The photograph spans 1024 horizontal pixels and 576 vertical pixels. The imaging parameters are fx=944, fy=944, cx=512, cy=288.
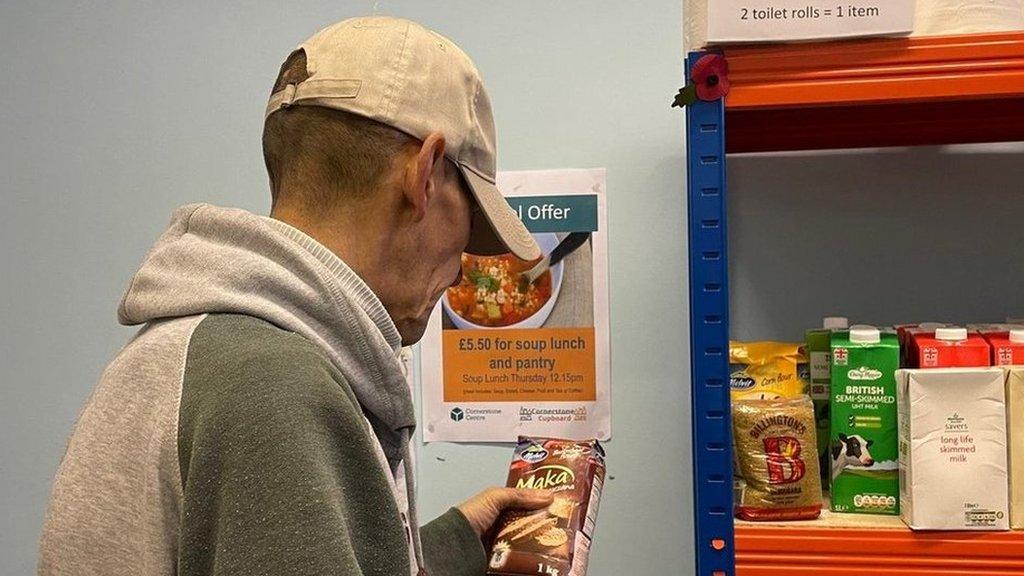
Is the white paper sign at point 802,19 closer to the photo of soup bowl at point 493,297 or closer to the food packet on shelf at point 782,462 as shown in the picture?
the food packet on shelf at point 782,462

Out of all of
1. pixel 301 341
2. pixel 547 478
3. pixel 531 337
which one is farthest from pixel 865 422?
pixel 301 341

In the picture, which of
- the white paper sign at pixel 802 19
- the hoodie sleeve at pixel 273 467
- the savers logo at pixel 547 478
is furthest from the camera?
the savers logo at pixel 547 478

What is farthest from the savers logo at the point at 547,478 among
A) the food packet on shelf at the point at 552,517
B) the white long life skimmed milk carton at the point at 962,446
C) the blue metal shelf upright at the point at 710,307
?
the white long life skimmed milk carton at the point at 962,446

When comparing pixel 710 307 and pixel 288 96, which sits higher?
pixel 288 96

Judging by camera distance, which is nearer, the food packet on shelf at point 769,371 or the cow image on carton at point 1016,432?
the cow image on carton at point 1016,432

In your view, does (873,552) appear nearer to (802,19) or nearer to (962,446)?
(962,446)

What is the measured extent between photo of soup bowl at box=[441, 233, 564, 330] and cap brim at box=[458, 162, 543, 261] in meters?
0.59

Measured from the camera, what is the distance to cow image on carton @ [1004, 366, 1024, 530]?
108 cm

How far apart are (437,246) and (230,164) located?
0.96 meters

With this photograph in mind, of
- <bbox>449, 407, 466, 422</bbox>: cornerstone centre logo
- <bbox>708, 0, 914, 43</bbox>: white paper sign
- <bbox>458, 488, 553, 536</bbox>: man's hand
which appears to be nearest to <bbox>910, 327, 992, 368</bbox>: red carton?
<bbox>708, 0, 914, 43</bbox>: white paper sign

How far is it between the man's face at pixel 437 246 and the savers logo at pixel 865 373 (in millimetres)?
526

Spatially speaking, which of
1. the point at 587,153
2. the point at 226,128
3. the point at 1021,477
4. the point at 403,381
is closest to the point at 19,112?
the point at 226,128

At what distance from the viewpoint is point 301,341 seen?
65cm

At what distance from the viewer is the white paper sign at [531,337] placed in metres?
1.60
